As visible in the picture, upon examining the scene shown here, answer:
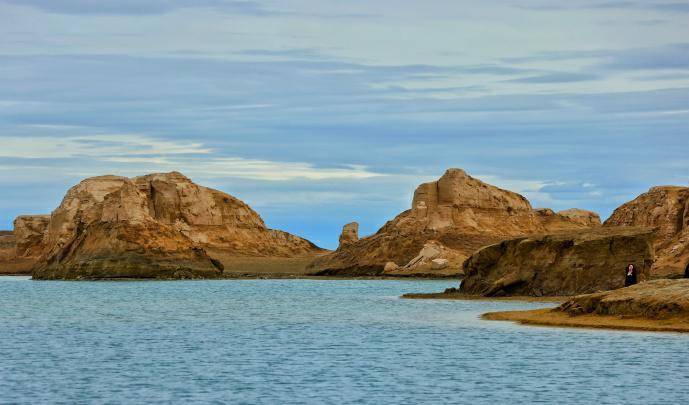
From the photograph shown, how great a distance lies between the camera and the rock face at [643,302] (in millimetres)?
45594

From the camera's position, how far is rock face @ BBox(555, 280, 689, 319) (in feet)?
150

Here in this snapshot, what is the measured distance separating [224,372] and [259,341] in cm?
1126

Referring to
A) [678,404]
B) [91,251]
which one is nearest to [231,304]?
[678,404]

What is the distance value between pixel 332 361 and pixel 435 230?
149m

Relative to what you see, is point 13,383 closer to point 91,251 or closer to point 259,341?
point 259,341

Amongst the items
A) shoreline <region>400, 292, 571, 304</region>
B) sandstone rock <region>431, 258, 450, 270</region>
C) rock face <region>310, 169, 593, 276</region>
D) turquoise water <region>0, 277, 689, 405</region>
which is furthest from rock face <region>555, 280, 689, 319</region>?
rock face <region>310, 169, 593, 276</region>

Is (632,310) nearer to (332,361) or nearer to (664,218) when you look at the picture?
(332,361)

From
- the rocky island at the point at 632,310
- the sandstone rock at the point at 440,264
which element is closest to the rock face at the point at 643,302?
the rocky island at the point at 632,310

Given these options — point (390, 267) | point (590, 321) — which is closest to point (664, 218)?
point (390, 267)

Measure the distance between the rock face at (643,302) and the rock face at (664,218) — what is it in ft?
188

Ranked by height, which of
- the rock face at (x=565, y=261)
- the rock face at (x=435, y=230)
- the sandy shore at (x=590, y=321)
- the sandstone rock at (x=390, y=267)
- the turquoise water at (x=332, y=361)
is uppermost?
the rock face at (x=435, y=230)

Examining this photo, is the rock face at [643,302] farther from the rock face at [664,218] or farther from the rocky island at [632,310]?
the rock face at [664,218]

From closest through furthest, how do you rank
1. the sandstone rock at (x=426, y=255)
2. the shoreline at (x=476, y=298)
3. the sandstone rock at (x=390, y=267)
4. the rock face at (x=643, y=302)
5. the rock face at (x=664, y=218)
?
the rock face at (x=643, y=302)
the shoreline at (x=476, y=298)
the rock face at (x=664, y=218)
the sandstone rock at (x=426, y=255)
the sandstone rock at (x=390, y=267)

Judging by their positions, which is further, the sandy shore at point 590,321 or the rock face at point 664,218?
the rock face at point 664,218
